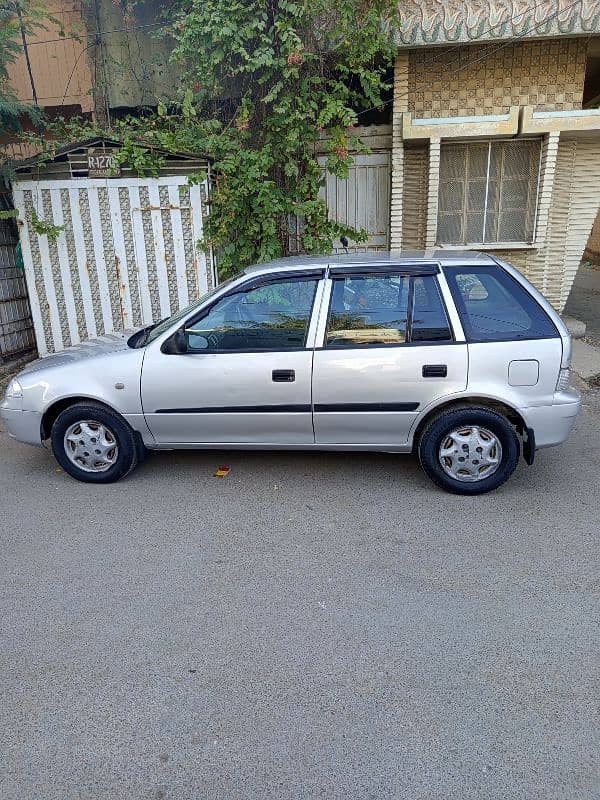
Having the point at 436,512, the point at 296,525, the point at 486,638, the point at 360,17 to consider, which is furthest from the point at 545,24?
the point at 486,638

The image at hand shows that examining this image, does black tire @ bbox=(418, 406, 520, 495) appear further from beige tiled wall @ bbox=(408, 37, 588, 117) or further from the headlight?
beige tiled wall @ bbox=(408, 37, 588, 117)

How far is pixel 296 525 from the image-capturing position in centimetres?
373

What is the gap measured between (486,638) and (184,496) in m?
2.32

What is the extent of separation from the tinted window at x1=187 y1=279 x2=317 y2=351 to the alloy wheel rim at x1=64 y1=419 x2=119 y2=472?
99 centimetres

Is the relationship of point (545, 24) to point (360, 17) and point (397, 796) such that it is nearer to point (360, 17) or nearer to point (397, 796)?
point (360, 17)

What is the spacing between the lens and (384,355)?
3.91 metres

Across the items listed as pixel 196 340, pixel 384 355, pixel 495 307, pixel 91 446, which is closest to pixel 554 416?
pixel 495 307

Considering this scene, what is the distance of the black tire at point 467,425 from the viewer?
3.87 meters

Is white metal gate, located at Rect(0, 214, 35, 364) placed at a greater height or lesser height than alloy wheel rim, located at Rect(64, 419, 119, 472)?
greater

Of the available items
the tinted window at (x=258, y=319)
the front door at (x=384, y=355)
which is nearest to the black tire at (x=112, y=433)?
the tinted window at (x=258, y=319)

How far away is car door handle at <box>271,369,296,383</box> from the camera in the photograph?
3.98m

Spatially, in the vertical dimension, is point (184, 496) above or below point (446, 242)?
below

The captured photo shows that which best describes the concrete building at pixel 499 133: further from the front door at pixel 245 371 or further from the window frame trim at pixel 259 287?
Result: the front door at pixel 245 371

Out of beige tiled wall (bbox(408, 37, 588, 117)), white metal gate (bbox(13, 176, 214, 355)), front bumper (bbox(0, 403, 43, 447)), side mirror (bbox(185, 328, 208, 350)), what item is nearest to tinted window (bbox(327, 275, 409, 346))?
side mirror (bbox(185, 328, 208, 350))
